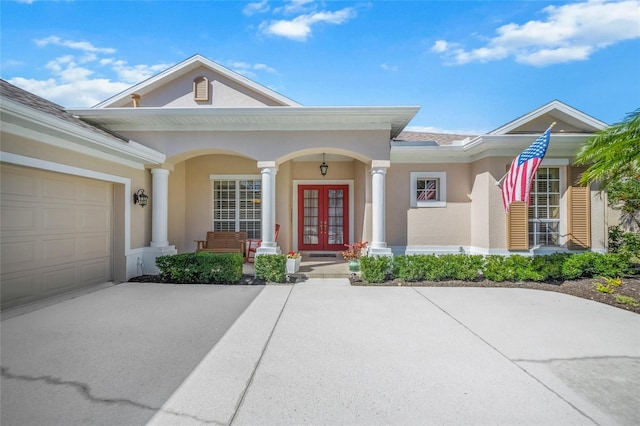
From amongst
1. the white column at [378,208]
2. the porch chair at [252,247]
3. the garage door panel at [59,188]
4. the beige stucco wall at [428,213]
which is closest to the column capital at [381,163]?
the white column at [378,208]

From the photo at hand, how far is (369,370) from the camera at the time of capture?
2895mm

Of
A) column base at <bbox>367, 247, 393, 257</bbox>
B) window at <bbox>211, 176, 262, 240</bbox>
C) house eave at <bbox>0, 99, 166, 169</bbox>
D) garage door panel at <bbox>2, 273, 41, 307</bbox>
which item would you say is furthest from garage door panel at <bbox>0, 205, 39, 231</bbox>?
column base at <bbox>367, 247, 393, 257</bbox>

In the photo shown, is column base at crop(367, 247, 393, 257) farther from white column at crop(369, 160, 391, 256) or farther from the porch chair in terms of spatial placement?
the porch chair

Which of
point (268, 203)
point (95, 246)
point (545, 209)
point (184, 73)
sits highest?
point (184, 73)

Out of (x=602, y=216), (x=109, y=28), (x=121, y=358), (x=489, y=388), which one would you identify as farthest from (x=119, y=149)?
(x=602, y=216)

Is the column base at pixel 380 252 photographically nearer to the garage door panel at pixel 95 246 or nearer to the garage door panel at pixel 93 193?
the garage door panel at pixel 95 246

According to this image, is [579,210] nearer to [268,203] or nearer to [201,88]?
[268,203]

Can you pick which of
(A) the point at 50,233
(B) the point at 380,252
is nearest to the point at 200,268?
(A) the point at 50,233

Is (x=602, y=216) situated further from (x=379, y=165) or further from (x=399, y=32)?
(x=399, y=32)

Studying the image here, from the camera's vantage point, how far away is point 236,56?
883 cm

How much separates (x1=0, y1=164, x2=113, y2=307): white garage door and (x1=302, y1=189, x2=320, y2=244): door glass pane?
18.9ft

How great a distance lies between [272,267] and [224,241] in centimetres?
299

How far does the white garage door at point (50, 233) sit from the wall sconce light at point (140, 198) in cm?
50

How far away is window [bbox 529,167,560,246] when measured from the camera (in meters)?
7.60
